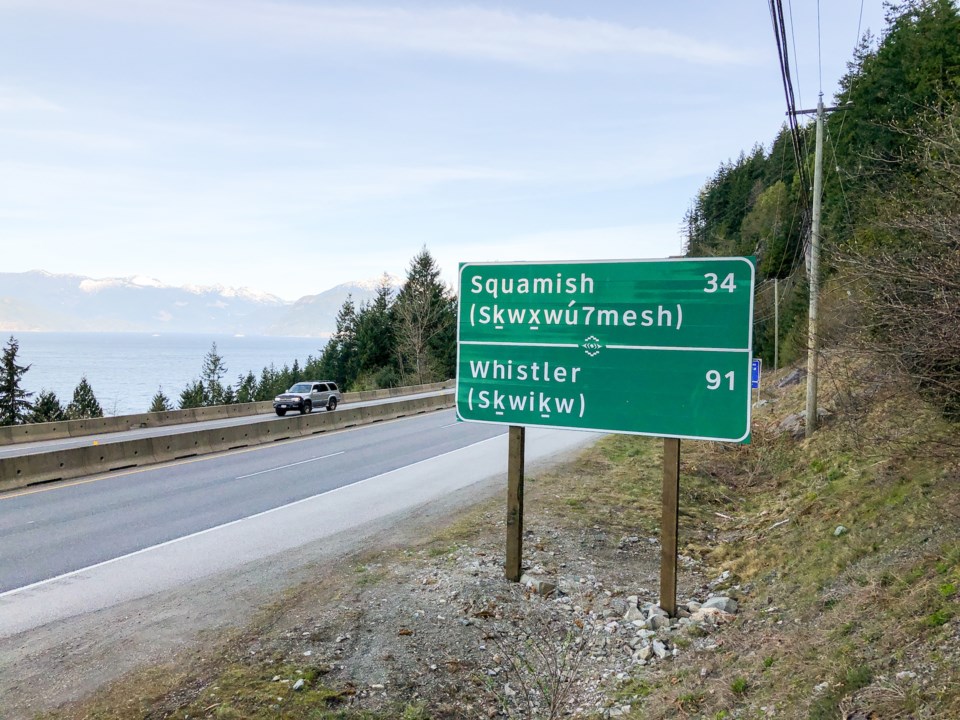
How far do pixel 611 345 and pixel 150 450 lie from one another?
58.6 feet

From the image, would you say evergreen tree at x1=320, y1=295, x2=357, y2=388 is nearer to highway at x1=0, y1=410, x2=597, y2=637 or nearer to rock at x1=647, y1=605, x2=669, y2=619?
highway at x1=0, y1=410, x2=597, y2=637

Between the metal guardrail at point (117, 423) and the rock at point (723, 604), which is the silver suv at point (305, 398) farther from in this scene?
the rock at point (723, 604)

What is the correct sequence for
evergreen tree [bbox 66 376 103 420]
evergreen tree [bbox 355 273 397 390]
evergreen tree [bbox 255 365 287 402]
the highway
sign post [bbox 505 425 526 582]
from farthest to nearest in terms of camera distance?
evergreen tree [bbox 255 365 287 402] < evergreen tree [bbox 355 273 397 390] < evergreen tree [bbox 66 376 103 420] < the highway < sign post [bbox 505 425 526 582]

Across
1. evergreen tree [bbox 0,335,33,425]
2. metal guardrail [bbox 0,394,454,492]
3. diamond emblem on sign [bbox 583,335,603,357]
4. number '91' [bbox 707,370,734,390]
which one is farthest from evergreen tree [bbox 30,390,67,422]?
number '91' [bbox 707,370,734,390]

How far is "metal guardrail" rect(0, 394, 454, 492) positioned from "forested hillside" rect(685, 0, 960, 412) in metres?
18.0

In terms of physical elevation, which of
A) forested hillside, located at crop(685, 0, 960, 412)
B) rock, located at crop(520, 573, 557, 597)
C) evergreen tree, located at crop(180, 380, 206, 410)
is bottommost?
evergreen tree, located at crop(180, 380, 206, 410)

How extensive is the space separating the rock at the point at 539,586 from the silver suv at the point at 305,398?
33.1 m

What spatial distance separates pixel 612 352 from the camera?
26.6ft

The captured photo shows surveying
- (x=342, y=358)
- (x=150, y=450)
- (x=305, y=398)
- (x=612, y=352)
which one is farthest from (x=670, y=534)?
(x=342, y=358)

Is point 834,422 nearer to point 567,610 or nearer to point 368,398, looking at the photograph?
point 567,610

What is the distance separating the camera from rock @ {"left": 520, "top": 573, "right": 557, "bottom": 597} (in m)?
8.02

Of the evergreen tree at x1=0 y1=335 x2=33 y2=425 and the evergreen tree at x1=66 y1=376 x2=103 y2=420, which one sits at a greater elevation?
the evergreen tree at x1=0 y1=335 x2=33 y2=425

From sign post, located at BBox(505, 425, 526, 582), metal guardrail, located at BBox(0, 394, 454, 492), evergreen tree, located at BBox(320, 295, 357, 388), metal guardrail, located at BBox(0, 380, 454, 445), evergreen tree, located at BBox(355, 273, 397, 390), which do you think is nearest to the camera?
sign post, located at BBox(505, 425, 526, 582)

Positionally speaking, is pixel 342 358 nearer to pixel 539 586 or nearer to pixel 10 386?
pixel 10 386
